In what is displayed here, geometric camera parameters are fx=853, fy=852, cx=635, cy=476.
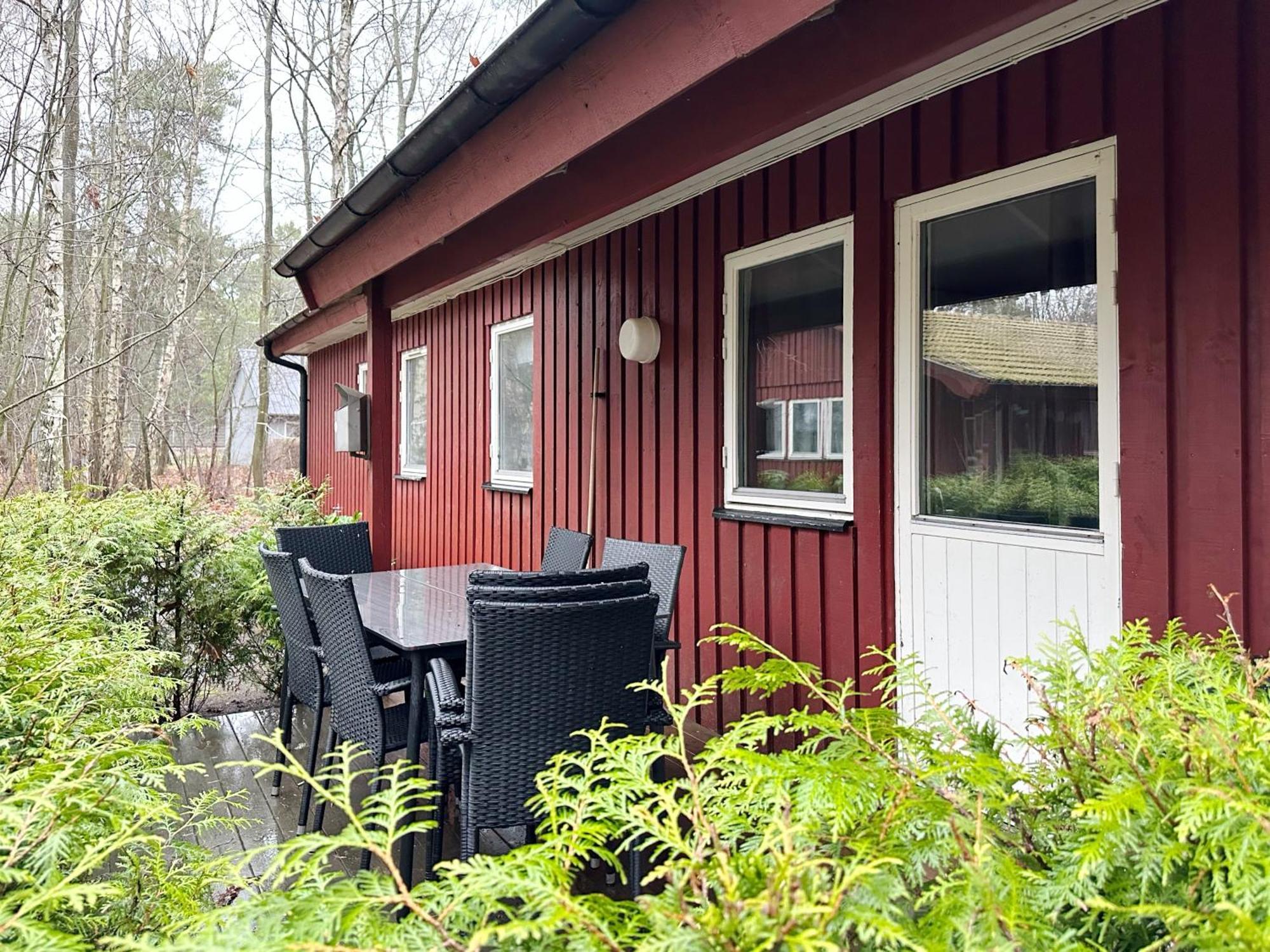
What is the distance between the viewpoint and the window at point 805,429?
3332mm

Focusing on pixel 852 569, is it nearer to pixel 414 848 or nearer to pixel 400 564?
pixel 414 848

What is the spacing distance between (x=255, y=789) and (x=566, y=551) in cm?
153

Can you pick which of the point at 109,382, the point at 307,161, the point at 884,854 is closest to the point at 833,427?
the point at 884,854

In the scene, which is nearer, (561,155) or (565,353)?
(561,155)

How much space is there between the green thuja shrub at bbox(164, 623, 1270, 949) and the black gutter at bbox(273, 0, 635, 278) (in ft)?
6.22

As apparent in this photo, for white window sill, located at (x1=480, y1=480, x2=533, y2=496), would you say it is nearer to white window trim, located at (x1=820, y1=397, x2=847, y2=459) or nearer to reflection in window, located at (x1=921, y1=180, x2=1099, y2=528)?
white window trim, located at (x1=820, y1=397, x2=847, y2=459)

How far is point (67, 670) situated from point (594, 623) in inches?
45.3

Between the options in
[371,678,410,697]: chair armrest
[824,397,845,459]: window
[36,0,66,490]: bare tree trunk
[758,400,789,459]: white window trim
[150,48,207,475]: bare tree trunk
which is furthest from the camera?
[150,48,207,475]: bare tree trunk

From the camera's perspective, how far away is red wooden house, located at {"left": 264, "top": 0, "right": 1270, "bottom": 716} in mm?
2039

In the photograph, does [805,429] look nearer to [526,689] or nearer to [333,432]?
[526,689]

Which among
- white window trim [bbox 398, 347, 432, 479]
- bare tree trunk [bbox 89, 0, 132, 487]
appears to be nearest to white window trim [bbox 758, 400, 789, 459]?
white window trim [bbox 398, 347, 432, 479]

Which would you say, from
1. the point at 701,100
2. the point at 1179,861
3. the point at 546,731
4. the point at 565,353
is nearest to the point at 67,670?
the point at 546,731

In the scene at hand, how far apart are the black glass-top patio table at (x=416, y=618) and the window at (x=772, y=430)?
1362mm

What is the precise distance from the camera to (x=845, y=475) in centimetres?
314
